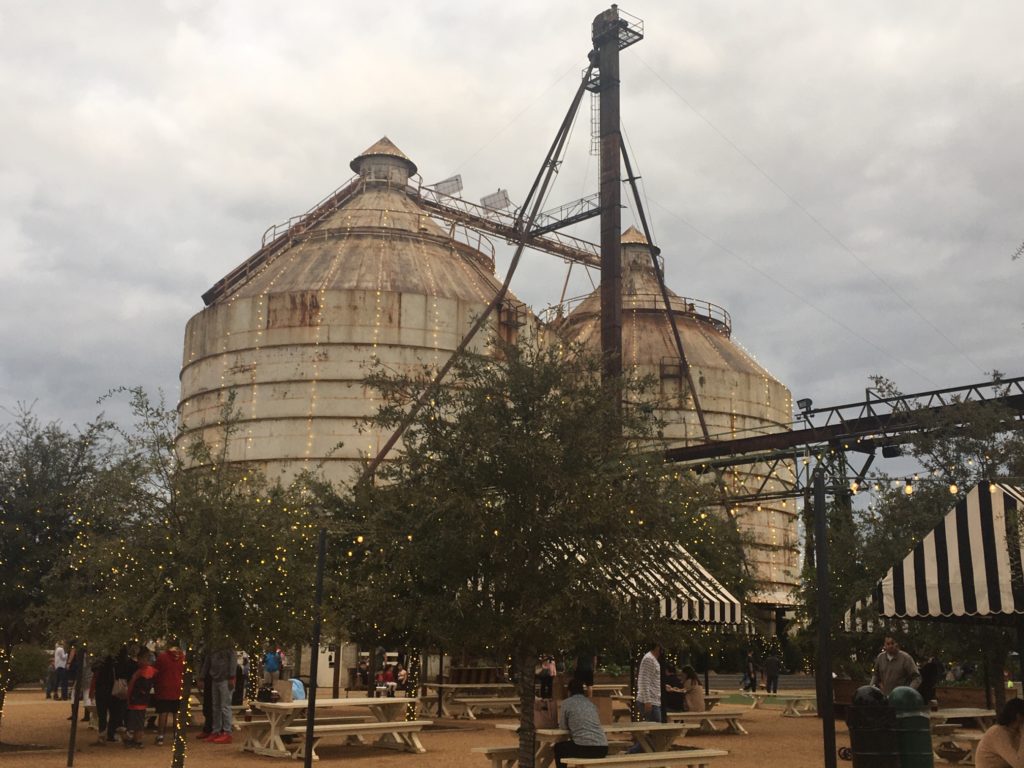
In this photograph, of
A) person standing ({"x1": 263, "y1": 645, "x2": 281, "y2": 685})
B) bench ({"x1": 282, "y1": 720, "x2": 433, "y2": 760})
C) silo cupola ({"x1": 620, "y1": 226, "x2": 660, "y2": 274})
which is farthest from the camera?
silo cupola ({"x1": 620, "y1": 226, "x2": 660, "y2": 274})

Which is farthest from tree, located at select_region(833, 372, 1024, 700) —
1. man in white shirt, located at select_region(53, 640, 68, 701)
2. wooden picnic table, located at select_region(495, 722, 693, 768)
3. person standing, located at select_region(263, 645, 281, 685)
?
man in white shirt, located at select_region(53, 640, 68, 701)

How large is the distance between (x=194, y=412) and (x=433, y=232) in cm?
1467

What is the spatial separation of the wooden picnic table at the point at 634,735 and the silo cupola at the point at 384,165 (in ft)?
140

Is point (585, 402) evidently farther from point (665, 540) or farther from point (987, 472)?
point (987, 472)

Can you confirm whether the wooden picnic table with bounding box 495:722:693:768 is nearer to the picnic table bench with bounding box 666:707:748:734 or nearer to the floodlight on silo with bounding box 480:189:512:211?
the picnic table bench with bounding box 666:707:748:734

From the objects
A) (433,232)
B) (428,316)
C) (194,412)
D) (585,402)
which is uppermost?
(433,232)

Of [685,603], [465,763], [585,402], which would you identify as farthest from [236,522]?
[685,603]

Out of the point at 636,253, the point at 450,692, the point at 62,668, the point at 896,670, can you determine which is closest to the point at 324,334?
the point at 62,668

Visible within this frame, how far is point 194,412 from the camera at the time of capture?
157 ft

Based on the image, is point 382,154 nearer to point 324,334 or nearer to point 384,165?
point 384,165

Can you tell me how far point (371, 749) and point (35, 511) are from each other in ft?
23.0

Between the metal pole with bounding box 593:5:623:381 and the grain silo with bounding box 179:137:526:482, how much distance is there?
9.98m

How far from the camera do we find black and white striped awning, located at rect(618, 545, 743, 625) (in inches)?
487

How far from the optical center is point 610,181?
34.8 meters
